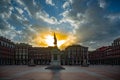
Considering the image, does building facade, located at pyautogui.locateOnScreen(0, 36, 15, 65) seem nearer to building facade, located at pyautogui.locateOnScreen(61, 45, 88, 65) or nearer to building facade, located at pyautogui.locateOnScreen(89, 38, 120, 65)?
building facade, located at pyautogui.locateOnScreen(61, 45, 88, 65)

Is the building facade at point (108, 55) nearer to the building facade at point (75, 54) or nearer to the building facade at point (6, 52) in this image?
the building facade at point (75, 54)

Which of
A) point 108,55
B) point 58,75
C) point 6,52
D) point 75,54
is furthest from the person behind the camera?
point 75,54

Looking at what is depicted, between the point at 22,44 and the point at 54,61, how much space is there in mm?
77139

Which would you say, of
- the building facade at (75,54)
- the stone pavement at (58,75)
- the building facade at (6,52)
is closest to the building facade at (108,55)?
the building facade at (75,54)

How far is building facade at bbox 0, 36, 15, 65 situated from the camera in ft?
278

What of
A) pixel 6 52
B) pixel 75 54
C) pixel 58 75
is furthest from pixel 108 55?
pixel 58 75

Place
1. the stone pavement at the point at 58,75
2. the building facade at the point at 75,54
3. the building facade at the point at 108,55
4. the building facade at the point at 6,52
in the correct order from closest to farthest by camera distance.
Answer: the stone pavement at the point at 58,75
the building facade at the point at 6,52
the building facade at the point at 108,55
the building facade at the point at 75,54

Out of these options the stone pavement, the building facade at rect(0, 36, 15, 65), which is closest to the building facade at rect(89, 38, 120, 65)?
the building facade at rect(0, 36, 15, 65)

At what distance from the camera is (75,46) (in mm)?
115500

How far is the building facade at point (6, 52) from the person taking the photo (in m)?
84.7

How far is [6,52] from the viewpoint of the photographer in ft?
297

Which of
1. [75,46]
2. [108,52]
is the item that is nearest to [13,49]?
[75,46]

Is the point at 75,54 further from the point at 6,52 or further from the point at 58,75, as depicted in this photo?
the point at 58,75

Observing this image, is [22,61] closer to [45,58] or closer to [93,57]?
[45,58]
